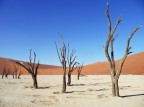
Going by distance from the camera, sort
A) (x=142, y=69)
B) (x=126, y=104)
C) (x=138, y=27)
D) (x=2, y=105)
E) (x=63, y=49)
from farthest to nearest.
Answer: (x=142, y=69) → (x=63, y=49) → (x=138, y=27) → (x=126, y=104) → (x=2, y=105)

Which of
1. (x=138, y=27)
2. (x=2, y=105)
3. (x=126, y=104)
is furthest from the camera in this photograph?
(x=138, y=27)

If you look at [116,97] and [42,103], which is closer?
[42,103]

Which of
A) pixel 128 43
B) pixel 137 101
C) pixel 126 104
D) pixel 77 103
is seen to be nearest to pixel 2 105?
pixel 77 103

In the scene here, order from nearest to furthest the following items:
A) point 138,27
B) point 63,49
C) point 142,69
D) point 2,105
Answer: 1. point 2,105
2. point 138,27
3. point 63,49
4. point 142,69

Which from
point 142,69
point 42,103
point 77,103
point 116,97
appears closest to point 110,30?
point 116,97

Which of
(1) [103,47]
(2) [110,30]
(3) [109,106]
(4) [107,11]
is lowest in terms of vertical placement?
(3) [109,106]

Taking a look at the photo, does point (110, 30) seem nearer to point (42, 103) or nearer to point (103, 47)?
point (103, 47)

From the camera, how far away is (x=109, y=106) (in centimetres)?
1212

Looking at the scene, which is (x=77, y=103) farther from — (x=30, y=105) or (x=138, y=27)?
(x=138, y=27)

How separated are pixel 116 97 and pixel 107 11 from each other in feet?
17.4

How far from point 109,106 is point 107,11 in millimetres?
6292

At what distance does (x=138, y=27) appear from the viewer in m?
14.8

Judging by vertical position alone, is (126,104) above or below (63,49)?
below

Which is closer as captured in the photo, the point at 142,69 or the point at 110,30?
the point at 110,30
